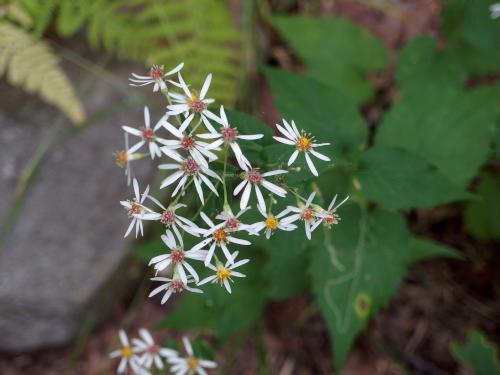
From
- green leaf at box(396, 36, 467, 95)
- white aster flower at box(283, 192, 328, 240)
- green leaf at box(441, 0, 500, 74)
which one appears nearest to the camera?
white aster flower at box(283, 192, 328, 240)

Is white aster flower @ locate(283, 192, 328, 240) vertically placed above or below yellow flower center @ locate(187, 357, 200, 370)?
above

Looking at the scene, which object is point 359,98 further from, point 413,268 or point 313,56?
point 413,268

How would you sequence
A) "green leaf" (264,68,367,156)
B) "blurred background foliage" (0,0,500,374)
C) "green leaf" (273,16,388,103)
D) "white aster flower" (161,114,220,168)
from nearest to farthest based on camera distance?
"white aster flower" (161,114,220,168) < "blurred background foliage" (0,0,500,374) < "green leaf" (264,68,367,156) < "green leaf" (273,16,388,103)

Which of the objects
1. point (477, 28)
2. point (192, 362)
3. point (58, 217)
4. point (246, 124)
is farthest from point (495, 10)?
point (58, 217)

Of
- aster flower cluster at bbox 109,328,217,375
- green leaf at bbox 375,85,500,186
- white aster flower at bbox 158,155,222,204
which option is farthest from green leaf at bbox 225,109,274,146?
aster flower cluster at bbox 109,328,217,375

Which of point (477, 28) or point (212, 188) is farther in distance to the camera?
point (477, 28)

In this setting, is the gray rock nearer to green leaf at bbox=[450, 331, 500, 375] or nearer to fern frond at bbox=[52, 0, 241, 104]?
fern frond at bbox=[52, 0, 241, 104]

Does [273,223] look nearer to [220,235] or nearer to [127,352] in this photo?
[220,235]

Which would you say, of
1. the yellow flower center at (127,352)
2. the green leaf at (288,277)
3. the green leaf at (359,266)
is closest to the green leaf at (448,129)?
the green leaf at (359,266)

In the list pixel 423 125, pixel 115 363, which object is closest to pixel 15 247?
pixel 115 363
